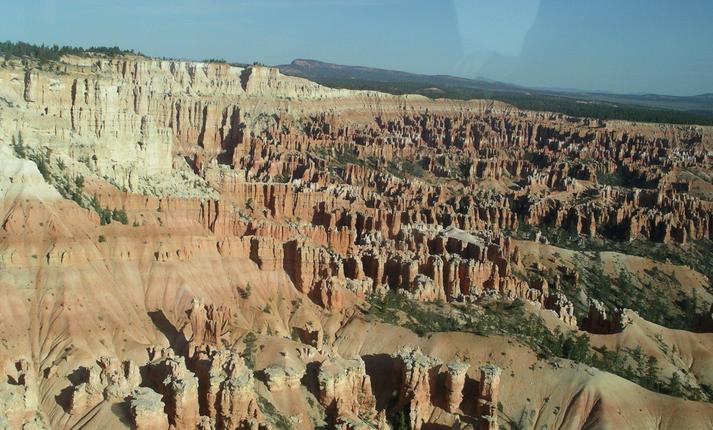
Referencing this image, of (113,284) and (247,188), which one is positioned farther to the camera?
(247,188)

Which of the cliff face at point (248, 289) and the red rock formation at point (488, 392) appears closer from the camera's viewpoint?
the cliff face at point (248, 289)

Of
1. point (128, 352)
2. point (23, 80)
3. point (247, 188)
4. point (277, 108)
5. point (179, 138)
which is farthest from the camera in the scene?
point (277, 108)

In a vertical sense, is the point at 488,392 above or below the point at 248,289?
below

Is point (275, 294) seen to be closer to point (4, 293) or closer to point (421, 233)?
point (4, 293)

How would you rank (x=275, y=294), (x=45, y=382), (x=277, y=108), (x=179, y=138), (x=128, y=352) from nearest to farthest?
(x=45, y=382), (x=128, y=352), (x=275, y=294), (x=179, y=138), (x=277, y=108)

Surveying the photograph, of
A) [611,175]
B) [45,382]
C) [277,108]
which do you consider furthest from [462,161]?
[45,382]

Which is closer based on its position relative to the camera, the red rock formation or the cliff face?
the cliff face

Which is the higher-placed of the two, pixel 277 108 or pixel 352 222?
pixel 277 108

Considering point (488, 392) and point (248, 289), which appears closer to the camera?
point (488, 392)
